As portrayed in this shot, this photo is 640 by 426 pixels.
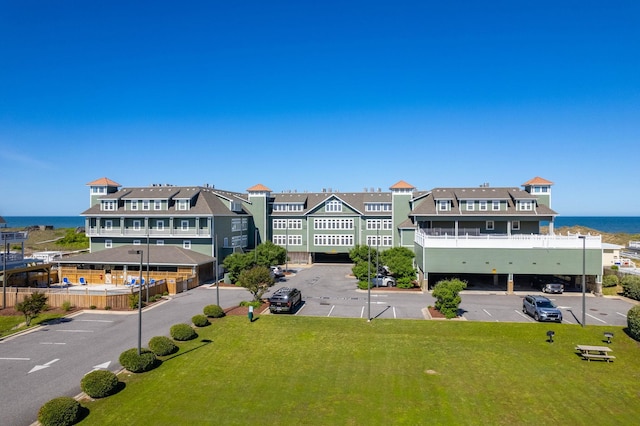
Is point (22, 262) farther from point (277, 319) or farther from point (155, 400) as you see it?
point (155, 400)

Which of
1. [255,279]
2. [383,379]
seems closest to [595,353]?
[383,379]

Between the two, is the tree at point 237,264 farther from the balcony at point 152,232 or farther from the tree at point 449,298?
the tree at point 449,298

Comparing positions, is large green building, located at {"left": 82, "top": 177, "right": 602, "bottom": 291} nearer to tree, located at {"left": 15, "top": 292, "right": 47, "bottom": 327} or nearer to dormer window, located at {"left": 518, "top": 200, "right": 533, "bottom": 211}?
dormer window, located at {"left": 518, "top": 200, "right": 533, "bottom": 211}

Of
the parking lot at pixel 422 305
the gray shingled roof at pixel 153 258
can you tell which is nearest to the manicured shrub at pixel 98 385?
the parking lot at pixel 422 305

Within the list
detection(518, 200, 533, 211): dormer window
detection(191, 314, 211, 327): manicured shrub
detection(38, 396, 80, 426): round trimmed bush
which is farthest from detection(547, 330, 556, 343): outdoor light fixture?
detection(518, 200, 533, 211): dormer window

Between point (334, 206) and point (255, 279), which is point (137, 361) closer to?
point (255, 279)
